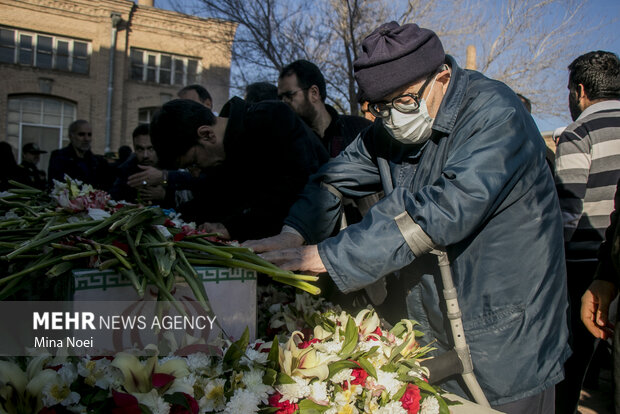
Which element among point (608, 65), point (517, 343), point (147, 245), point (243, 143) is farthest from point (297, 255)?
point (608, 65)

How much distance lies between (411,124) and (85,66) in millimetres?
21024

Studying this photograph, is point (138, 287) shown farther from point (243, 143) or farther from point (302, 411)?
point (243, 143)

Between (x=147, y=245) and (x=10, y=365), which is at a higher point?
→ (x=147, y=245)

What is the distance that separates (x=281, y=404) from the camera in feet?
3.56

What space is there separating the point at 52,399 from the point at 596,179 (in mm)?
2741

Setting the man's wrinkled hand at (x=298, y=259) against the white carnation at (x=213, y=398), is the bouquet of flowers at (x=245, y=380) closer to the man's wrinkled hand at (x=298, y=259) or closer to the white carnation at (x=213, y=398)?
the white carnation at (x=213, y=398)

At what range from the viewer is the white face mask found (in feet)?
5.33

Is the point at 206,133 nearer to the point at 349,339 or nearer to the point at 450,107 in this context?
the point at 450,107

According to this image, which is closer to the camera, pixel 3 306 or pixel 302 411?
pixel 302 411

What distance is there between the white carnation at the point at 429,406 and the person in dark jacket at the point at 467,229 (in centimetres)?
34

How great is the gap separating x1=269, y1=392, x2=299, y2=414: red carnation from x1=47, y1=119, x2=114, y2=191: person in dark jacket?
16.6 feet

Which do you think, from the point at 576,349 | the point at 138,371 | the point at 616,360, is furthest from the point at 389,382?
the point at 576,349

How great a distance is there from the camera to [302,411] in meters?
1.08

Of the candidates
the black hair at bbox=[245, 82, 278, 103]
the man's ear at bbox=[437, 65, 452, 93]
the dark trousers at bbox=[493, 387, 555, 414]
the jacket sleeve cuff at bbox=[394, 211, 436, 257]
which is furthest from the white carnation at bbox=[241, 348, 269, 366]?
the black hair at bbox=[245, 82, 278, 103]
